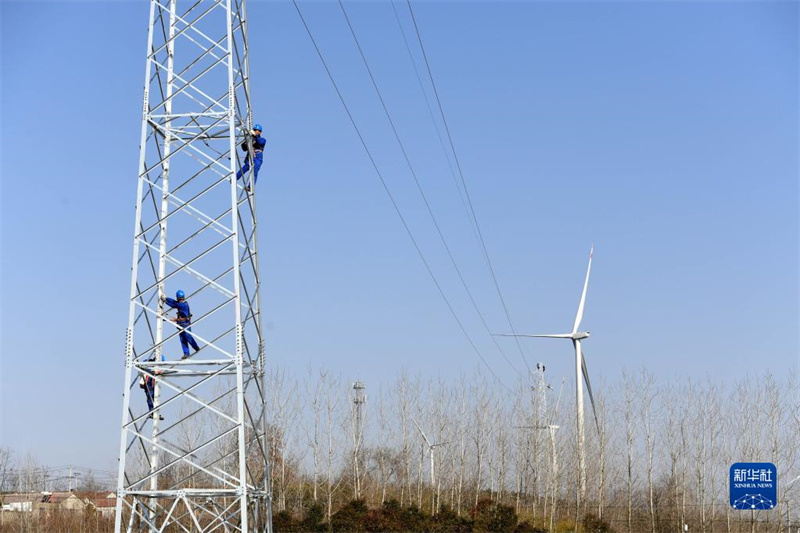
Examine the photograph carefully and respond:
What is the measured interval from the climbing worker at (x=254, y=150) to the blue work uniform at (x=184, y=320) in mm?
2432

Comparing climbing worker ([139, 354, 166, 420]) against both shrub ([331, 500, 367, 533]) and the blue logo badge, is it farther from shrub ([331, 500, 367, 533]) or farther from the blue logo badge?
shrub ([331, 500, 367, 533])

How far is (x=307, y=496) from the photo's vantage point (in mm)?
48781

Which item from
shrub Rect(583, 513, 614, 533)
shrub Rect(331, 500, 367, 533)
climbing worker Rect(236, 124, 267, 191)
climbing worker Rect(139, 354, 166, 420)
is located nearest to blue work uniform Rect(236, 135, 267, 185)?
climbing worker Rect(236, 124, 267, 191)

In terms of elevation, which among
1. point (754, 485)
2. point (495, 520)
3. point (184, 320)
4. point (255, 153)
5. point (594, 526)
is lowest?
point (594, 526)

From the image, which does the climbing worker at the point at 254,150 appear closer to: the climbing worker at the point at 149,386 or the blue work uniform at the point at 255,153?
the blue work uniform at the point at 255,153

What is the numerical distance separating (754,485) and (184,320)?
1122cm

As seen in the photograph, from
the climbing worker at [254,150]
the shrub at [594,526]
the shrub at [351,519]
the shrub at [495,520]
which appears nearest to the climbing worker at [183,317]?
the climbing worker at [254,150]

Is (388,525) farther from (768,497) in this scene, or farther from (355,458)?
(768,497)

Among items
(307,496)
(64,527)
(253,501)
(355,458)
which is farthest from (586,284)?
(253,501)

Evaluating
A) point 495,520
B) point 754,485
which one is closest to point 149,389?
point 754,485

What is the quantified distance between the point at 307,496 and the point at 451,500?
28.8 feet

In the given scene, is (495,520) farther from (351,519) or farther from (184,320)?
(184,320)

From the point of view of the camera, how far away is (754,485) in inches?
705

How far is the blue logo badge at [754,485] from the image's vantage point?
58.4 ft
